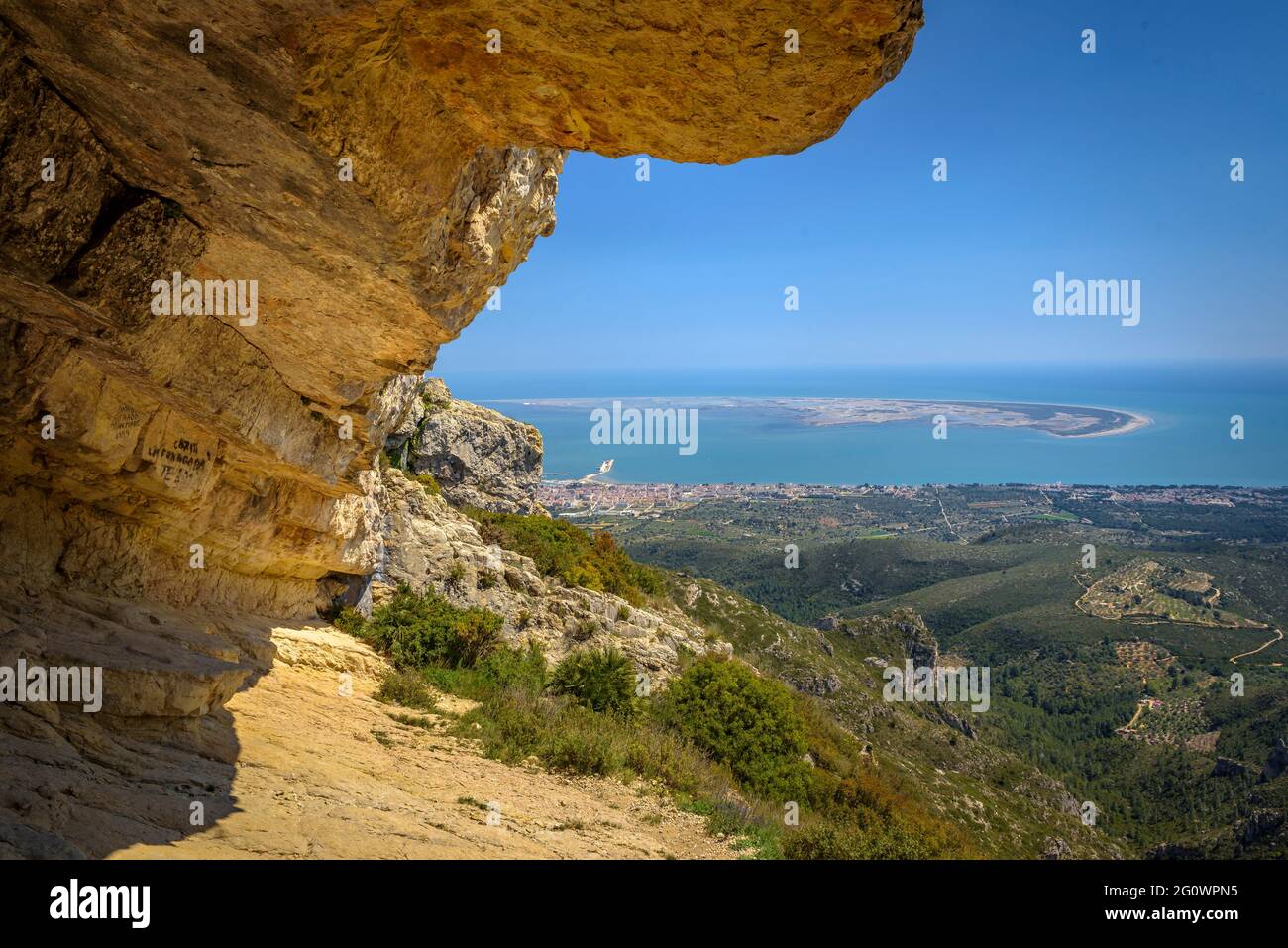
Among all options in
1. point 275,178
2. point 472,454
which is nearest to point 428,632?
point 275,178

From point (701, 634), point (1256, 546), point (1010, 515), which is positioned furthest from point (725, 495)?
point (701, 634)

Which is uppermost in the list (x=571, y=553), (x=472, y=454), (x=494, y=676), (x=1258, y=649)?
(x=472, y=454)

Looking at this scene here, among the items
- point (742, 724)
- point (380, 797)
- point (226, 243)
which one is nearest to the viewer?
point (226, 243)

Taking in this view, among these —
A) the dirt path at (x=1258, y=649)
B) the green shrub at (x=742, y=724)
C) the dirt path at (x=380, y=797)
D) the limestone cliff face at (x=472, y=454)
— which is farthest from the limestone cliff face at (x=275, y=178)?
the dirt path at (x=1258, y=649)

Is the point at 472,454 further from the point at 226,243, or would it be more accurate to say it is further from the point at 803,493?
→ the point at 803,493

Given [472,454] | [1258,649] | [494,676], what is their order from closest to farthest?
[494,676] → [472,454] → [1258,649]

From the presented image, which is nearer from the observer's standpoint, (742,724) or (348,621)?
(348,621)
